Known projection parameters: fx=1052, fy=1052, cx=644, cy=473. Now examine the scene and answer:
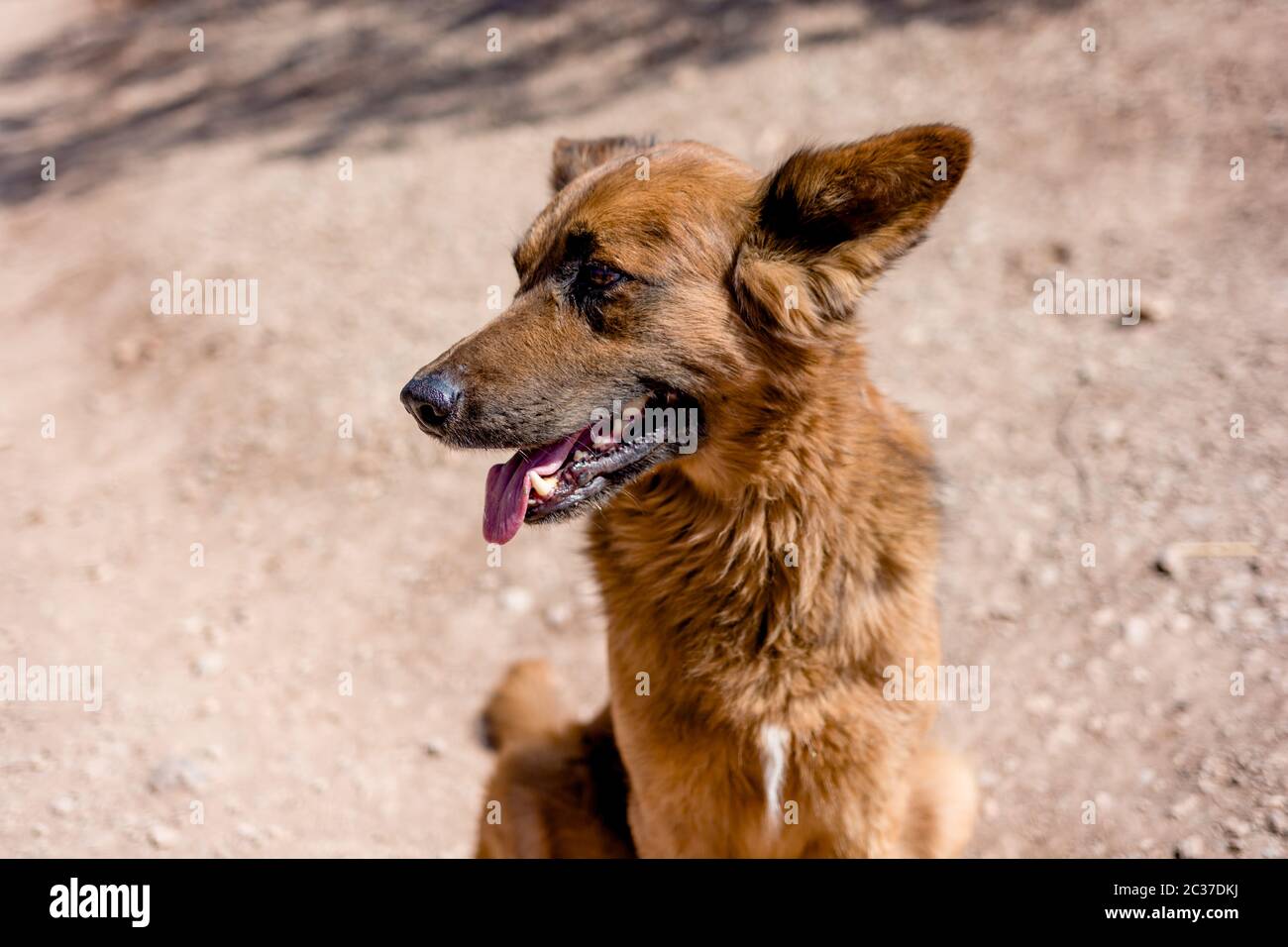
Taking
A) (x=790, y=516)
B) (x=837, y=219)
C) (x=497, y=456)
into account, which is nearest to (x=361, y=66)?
(x=497, y=456)

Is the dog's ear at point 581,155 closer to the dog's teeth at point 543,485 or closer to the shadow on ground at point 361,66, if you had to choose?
the dog's teeth at point 543,485

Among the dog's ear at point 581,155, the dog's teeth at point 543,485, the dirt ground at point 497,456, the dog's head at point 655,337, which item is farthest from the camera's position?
the dirt ground at point 497,456

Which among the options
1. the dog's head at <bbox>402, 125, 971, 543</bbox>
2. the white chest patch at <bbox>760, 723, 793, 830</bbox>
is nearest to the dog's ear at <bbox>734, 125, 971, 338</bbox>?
the dog's head at <bbox>402, 125, 971, 543</bbox>

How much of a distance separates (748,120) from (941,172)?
5.64 metres

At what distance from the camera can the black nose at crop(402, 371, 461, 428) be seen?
3098 millimetres

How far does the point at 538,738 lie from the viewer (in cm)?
397

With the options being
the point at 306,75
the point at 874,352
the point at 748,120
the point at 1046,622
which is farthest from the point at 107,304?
the point at 1046,622

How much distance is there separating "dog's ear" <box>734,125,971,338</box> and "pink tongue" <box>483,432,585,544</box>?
2.42ft

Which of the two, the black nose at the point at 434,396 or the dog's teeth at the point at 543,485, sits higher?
the black nose at the point at 434,396

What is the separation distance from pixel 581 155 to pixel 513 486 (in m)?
1.40

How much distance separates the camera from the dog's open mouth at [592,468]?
10.4 feet

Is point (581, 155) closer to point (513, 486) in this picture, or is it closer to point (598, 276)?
point (598, 276)

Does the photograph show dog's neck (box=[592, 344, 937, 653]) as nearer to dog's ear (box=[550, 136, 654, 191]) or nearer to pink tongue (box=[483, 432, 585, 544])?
pink tongue (box=[483, 432, 585, 544])

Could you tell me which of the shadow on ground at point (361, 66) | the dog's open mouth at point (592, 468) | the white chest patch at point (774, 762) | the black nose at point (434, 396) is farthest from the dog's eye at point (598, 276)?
the shadow on ground at point (361, 66)
